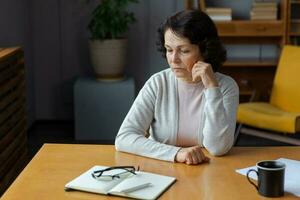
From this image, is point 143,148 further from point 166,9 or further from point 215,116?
point 166,9

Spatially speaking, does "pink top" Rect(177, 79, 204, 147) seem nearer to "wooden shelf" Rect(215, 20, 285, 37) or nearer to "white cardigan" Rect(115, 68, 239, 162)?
"white cardigan" Rect(115, 68, 239, 162)

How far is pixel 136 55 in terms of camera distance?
5254 millimetres

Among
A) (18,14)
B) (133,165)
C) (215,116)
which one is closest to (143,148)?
(133,165)

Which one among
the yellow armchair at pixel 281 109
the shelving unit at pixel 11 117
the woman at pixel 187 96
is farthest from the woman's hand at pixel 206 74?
the yellow armchair at pixel 281 109

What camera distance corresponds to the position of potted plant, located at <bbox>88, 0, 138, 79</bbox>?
182 inches

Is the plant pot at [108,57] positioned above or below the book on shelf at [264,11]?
below

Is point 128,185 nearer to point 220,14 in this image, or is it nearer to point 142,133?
point 142,133

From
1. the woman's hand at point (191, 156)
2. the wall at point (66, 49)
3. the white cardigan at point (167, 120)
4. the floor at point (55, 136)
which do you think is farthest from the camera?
the wall at point (66, 49)

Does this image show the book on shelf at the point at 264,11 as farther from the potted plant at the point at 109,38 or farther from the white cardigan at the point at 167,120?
the white cardigan at the point at 167,120

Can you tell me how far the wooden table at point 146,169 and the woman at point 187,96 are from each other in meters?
0.11

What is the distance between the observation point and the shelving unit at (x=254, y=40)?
4.74 meters

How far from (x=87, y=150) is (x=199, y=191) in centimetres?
57

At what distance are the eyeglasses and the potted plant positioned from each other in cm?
295

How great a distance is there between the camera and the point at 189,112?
2211mm
